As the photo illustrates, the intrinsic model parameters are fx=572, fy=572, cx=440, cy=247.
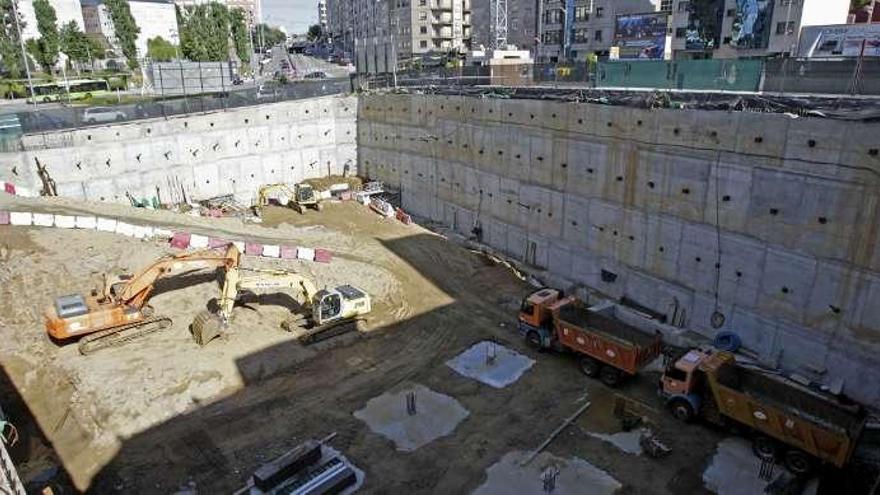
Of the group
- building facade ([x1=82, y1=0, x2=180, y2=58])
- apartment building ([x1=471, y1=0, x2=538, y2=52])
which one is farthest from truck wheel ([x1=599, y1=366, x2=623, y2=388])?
building facade ([x1=82, y1=0, x2=180, y2=58])

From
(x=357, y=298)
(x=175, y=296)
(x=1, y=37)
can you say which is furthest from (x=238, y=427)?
(x=1, y=37)

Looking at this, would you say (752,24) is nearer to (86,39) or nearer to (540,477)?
(540,477)

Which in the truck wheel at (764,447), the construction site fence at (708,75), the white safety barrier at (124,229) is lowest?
the truck wheel at (764,447)

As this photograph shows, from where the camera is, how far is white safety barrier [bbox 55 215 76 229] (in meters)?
25.3

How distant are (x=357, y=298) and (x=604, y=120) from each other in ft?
41.3

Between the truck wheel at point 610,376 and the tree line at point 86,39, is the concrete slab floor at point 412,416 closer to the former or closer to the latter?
the truck wheel at point 610,376

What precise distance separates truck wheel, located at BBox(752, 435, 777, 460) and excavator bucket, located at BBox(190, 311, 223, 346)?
1726cm

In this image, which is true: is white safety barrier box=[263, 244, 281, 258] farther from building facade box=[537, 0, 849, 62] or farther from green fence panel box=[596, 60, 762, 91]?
building facade box=[537, 0, 849, 62]

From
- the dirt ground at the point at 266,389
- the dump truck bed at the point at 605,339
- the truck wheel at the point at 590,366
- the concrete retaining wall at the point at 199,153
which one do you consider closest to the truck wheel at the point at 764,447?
the dirt ground at the point at 266,389

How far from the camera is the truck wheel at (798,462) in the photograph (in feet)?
46.8

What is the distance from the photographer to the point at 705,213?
20938 millimetres

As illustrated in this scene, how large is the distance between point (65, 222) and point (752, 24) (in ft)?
181

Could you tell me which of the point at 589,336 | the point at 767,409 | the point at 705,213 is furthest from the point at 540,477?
the point at 705,213

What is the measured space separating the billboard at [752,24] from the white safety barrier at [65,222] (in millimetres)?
54557
